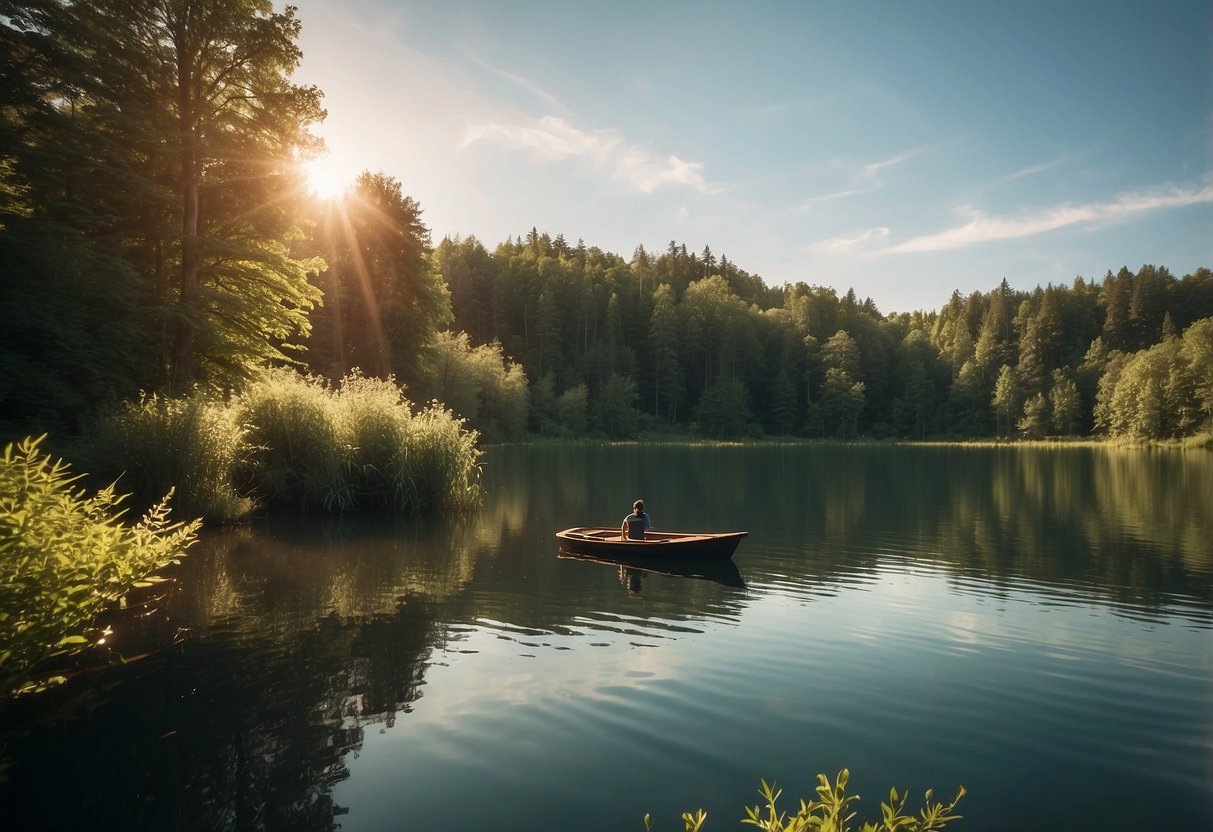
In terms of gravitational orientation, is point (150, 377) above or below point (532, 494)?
above

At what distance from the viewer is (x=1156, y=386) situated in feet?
233

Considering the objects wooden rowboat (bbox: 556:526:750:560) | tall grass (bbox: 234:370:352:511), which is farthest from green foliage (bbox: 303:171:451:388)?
wooden rowboat (bbox: 556:526:750:560)

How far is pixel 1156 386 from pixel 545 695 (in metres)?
82.7

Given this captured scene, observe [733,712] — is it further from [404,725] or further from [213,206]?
[213,206]

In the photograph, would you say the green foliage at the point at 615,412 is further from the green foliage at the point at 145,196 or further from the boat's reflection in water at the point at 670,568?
the boat's reflection in water at the point at 670,568

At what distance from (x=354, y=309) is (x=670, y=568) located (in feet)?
116

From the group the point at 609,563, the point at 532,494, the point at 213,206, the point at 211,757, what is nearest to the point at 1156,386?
the point at 532,494

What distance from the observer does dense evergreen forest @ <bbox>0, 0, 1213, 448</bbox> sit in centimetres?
1884

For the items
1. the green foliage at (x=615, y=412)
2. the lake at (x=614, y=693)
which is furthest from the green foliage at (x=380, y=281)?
the green foliage at (x=615, y=412)

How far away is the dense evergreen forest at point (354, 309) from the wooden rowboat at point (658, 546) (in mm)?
12030

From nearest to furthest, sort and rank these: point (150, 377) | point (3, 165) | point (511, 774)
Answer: point (511, 774) → point (3, 165) → point (150, 377)

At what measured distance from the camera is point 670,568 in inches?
635

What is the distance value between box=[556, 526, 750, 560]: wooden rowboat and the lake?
0.67m

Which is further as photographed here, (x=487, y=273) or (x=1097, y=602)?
(x=487, y=273)
